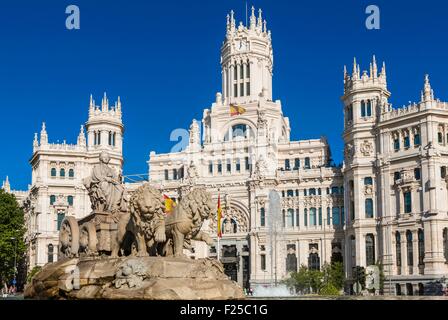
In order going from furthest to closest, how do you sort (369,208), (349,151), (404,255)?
(349,151) → (369,208) → (404,255)

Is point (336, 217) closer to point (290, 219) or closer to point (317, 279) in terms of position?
point (290, 219)

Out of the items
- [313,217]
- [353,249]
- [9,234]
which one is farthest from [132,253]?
[313,217]

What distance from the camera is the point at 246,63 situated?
350ft

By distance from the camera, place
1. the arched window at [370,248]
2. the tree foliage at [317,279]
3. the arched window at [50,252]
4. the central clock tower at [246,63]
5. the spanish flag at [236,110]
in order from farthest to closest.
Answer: the central clock tower at [246,63], the spanish flag at [236,110], the arched window at [50,252], the arched window at [370,248], the tree foliage at [317,279]

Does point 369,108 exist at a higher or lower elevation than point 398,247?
higher

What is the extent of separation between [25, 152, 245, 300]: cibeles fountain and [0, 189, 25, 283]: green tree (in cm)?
5642

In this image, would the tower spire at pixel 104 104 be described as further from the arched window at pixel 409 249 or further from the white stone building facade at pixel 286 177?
the arched window at pixel 409 249

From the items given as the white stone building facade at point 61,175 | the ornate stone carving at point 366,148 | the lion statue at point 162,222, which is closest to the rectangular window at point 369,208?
the ornate stone carving at point 366,148

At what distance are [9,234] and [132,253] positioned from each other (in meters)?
62.0

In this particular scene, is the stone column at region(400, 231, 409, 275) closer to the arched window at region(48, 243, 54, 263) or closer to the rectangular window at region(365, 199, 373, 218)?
the rectangular window at region(365, 199, 373, 218)

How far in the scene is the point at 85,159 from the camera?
321ft

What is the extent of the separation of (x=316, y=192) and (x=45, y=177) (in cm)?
3873

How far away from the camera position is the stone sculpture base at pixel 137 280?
74.6ft

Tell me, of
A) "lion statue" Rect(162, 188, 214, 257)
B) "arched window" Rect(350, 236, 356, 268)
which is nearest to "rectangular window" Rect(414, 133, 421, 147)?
"arched window" Rect(350, 236, 356, 268)
